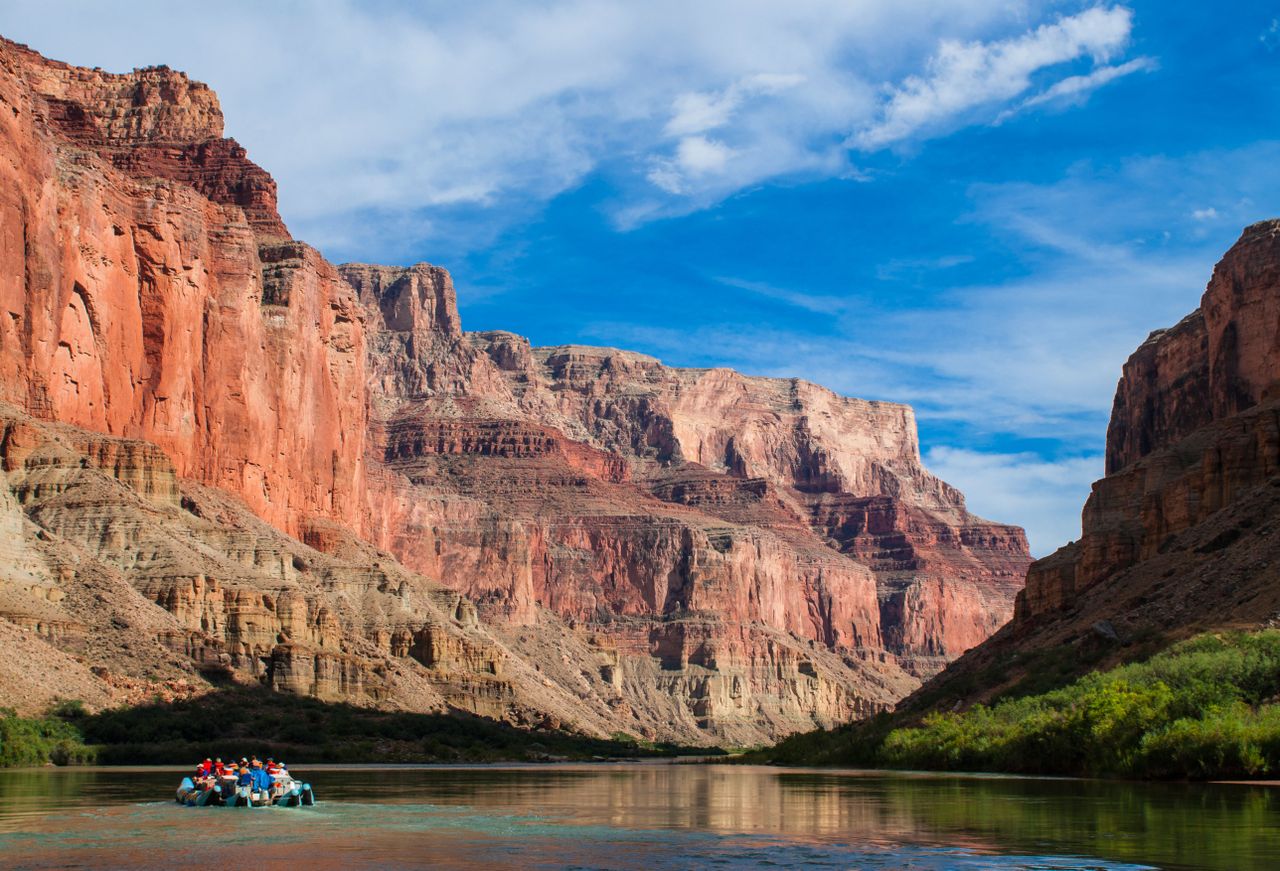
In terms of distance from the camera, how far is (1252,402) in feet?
430

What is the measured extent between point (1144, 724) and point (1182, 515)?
4067 centimetres

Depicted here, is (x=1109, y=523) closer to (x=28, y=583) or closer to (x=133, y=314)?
(x=28, y=583)

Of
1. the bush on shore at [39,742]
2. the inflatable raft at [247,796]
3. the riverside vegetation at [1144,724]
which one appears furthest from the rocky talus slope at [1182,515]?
the bush on shore at [39,742]

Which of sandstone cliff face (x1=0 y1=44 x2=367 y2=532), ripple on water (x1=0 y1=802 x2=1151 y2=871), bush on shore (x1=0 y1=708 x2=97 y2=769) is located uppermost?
sandstone cliff face (x1=0 y1=44 x2=367 y2=532)

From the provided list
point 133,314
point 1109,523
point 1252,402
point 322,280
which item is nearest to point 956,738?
point 1109,523

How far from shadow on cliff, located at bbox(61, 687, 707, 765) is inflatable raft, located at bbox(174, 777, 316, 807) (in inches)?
1539

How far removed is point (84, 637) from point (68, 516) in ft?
60.3

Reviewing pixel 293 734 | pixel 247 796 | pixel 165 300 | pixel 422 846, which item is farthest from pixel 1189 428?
pixel 422 846

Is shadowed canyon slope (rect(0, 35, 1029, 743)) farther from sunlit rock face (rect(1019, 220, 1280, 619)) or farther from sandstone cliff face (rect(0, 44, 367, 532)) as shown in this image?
sunlit rock face (rect(1019, 220, 1280, 619))

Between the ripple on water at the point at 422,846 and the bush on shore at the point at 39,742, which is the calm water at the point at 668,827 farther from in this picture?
the bush on shore at the point at 39,742

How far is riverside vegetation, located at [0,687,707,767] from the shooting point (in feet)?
312

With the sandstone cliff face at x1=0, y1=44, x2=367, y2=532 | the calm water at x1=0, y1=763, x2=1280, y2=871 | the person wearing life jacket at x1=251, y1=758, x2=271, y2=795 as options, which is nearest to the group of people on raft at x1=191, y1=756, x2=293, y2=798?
the person wearing life jacket at x1=251, y1=758, x2=271, y2=795

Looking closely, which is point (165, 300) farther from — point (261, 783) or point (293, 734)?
point (261, 783)

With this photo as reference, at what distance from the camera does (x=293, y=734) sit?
115m
